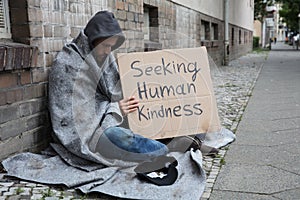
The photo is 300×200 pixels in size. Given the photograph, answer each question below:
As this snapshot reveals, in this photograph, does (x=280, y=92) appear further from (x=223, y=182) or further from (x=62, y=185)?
(x=62, y=185)

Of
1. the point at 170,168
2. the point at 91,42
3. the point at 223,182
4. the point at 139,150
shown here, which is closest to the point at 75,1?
the point at 91,42

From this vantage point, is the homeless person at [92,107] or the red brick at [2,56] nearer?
the red brick at [2,56]

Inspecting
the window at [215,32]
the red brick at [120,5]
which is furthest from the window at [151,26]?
the window at [215,32]

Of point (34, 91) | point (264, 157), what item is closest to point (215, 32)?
point (264, 157)

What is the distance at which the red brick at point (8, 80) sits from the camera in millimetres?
3137

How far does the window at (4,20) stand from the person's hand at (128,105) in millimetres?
1170

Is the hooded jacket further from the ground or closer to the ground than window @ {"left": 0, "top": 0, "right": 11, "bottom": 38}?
closer to the ground

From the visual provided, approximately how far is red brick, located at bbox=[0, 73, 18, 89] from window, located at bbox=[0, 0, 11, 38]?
1.33 ft

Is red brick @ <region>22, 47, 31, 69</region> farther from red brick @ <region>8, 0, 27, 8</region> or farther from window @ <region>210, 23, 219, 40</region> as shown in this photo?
window @ <region>210, 23, 219, 40</region>

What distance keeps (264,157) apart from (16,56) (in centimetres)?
247

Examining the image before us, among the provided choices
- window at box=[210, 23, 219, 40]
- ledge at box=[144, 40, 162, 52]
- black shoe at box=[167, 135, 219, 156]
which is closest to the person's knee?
black shoe at box=[167, 135, 219, 156]

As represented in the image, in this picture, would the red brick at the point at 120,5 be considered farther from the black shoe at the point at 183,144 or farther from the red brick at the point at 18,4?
the black shoe at the point at 183,144

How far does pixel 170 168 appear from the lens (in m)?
3.22

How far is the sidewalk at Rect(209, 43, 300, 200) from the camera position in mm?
3023
